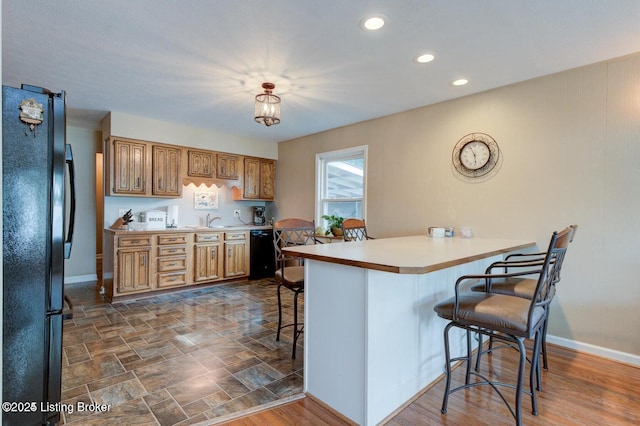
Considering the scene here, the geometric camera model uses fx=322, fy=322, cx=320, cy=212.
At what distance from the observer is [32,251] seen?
1498mm

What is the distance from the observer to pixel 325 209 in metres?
5.23

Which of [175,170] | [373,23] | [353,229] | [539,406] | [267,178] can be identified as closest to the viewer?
[539,406]

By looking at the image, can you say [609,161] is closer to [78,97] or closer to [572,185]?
[572,185]

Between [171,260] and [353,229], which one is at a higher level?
[353,229]

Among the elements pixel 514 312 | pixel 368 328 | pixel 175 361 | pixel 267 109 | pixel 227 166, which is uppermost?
pixel 267 109

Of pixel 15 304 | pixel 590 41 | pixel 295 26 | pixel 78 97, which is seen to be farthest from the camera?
pixel 78 97

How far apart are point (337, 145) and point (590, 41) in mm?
3095

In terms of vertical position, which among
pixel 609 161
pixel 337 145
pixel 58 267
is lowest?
pixel 58 267

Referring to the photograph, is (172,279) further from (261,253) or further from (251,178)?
(251,178)

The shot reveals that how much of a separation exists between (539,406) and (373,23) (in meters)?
2.67

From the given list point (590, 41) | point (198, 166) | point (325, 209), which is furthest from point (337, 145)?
point (590, 41)

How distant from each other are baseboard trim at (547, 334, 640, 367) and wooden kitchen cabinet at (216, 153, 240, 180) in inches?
189

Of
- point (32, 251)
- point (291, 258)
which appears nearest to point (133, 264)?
point (291, 258)

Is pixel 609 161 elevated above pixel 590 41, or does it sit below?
below
